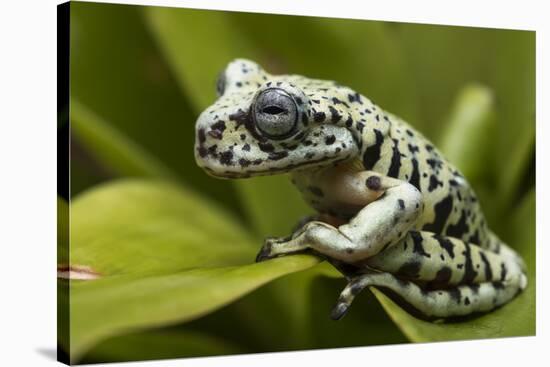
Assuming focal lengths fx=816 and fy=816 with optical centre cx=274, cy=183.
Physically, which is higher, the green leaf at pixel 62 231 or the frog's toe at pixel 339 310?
the green leaf at pixel 62 231

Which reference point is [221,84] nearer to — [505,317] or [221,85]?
[221,85]

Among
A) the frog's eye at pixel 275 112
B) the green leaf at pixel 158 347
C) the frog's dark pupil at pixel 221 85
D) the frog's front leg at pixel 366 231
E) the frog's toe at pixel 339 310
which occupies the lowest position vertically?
the green leaf at pixel 158 347

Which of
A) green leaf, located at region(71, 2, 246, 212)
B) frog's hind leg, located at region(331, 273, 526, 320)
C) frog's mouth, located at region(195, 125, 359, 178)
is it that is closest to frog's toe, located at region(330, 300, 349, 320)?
frog's hind leg, located at region(331, 273, 526, 320)

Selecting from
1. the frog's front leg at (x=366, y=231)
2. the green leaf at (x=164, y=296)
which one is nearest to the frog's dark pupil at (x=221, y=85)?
the frog's front leg at (x=366, y=231)

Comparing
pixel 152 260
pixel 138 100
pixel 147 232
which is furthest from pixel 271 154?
pixel 138 100

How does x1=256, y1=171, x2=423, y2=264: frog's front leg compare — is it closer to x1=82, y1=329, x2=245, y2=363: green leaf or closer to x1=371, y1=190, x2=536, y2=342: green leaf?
x1=371, y1=190, x2=536, y2=342: green leaf

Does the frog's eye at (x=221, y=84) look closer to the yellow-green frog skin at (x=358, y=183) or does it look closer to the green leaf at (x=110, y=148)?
the yellow-green frog skin at (x=358, y=183)

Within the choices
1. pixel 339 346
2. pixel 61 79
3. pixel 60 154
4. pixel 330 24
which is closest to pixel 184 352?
pixel 339 346
